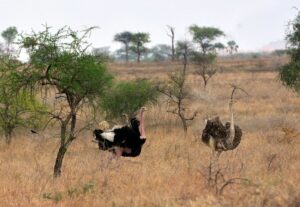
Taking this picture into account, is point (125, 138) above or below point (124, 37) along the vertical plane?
Answer: below

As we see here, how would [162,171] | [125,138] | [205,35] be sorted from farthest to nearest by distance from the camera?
1. [205,35]
2. [125,138]
3. [162,171]

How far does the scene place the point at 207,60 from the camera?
48.7m

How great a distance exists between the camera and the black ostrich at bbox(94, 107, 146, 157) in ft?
41.6

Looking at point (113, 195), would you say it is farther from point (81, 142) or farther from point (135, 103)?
point (135, 103)

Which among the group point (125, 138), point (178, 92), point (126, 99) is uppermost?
point (178, 92)

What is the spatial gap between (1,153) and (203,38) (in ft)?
183

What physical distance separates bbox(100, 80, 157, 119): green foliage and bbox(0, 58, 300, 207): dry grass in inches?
43.0

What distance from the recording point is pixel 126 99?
955 inches

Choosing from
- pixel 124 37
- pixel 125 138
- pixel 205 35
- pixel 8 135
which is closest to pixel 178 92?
pixel 8 135

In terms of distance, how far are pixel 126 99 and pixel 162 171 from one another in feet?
39.3

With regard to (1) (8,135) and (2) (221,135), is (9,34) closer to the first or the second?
(1) (8,135)

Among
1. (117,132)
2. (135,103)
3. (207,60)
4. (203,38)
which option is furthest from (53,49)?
(203,38)

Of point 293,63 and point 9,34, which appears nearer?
point 293,63

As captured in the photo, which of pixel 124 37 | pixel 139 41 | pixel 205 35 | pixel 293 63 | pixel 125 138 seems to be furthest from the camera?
pixel 124 37
